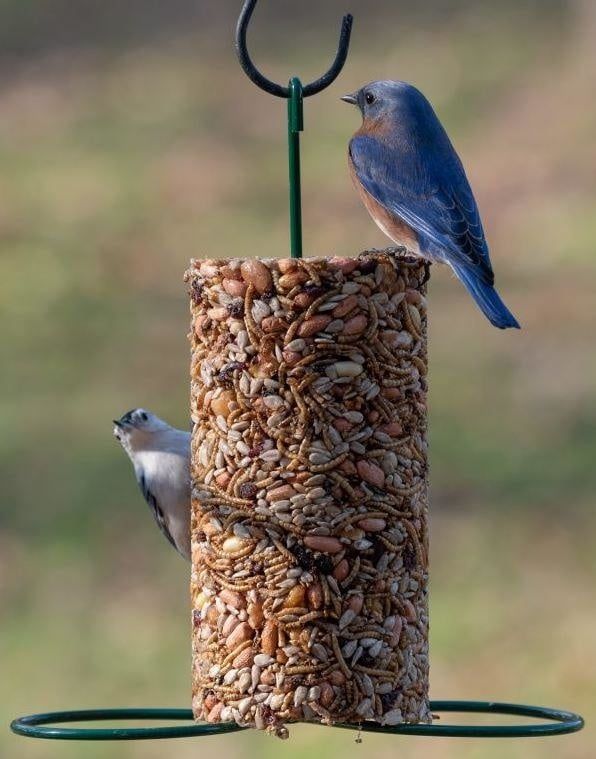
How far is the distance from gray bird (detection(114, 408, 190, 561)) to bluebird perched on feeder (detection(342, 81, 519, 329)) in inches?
33.2

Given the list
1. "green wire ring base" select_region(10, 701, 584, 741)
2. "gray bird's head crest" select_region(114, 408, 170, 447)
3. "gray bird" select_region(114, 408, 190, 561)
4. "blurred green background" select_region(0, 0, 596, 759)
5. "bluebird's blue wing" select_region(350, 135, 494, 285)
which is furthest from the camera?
"blurred green background" select_region(0, 0, 596, 759)

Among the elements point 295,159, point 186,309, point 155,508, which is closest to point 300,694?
point 155,508

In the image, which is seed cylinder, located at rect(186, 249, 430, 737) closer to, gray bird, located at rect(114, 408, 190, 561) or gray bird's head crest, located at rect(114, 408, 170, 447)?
gray bird, located at rect(114, 408, 190, 561)

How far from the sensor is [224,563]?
425 centimetres

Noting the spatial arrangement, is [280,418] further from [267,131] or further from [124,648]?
[267,131]

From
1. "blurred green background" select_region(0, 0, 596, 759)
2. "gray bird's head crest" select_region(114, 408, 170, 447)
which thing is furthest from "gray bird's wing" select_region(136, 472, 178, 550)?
"blurred green background" select_region(0, 0, 596, 759)

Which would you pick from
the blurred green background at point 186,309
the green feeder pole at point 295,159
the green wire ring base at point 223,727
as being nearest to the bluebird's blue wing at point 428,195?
the green feeder pole at point 295,159

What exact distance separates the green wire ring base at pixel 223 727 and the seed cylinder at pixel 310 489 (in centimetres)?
10

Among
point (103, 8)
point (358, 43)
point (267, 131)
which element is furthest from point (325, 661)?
point (103, 8)

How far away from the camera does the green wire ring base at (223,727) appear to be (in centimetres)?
388

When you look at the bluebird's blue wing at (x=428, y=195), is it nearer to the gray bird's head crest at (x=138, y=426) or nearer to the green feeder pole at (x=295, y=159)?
the green feeder pole at (x=295, y=159)

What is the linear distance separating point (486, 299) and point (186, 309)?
10.3 meters

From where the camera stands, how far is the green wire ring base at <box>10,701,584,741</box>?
3879mm

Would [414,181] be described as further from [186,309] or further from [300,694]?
[186,309]
